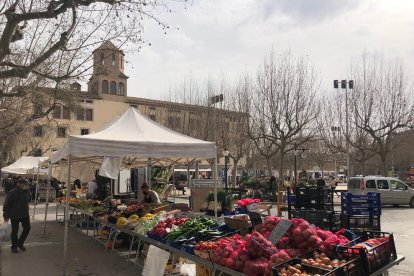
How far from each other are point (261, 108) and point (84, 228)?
19129mm

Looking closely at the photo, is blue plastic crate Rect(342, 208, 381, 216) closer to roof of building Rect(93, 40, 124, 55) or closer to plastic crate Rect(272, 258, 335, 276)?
plastic crate Rect(272, 258, 335, 276)

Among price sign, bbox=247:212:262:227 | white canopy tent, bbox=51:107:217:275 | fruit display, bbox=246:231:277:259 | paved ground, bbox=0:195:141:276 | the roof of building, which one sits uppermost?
the roof of building

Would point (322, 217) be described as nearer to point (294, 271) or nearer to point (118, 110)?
point (294, 271)

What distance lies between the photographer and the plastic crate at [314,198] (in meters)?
10.2

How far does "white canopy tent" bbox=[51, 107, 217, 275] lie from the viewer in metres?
8.13

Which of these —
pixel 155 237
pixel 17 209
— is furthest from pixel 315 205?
pixel 17 209

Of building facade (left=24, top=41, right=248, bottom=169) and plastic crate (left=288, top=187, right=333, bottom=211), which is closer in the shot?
plastic crate (left=288, top=187, right=333, bottom=211)

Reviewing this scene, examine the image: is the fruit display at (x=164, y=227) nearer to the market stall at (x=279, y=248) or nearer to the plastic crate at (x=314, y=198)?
the market stall at (x=279, y=248)

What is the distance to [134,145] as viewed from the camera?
28.3 feet

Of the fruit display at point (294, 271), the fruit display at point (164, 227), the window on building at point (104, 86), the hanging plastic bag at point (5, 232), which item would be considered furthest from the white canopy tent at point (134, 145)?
the window on building at point (104, 86)

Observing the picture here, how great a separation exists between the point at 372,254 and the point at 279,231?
3.49ft

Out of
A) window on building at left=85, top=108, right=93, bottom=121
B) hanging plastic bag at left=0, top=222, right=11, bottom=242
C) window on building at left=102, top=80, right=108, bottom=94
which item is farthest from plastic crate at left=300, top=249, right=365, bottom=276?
window on building at left=102, top=80, right=108, bottom=94

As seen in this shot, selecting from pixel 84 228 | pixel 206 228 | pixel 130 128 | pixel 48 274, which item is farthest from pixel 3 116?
pixel 206 228

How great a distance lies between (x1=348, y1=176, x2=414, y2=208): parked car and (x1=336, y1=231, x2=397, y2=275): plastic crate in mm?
17148
